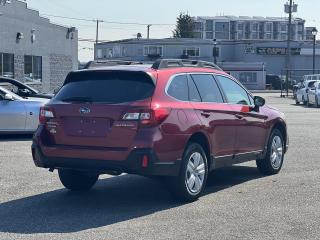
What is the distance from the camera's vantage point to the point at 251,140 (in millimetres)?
10711

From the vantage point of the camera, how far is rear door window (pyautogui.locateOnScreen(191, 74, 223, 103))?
9633mm

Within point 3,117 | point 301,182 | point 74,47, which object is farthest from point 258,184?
point 74,47

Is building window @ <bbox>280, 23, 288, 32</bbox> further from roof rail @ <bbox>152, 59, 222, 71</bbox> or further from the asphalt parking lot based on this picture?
roof rail @ <bbox>152, 59, 222, 71</bbox>

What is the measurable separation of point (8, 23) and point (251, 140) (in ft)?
87.4

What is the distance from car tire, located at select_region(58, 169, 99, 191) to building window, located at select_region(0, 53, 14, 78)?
2512 centimetres

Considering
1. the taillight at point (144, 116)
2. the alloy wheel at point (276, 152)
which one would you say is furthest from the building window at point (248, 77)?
the taillight at point (144, 116)

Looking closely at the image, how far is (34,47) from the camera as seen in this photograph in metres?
38.8

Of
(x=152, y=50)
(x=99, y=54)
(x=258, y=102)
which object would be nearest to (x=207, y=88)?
(x=258, y=102)

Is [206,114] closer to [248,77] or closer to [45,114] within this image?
[45,114]

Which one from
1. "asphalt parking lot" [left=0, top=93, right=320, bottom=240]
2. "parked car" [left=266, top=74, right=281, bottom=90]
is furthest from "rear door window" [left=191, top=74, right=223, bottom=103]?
"parked car" [left=266, top=74, right=281, bottom=90]

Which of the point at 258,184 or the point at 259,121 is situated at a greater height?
the point at 259,121

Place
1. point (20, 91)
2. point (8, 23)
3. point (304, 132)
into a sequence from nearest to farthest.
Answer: point (20, 91) < point (304, 132) < point (8, 23)

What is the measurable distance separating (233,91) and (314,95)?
2947cm

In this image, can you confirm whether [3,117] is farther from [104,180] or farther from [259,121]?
[259,121]
